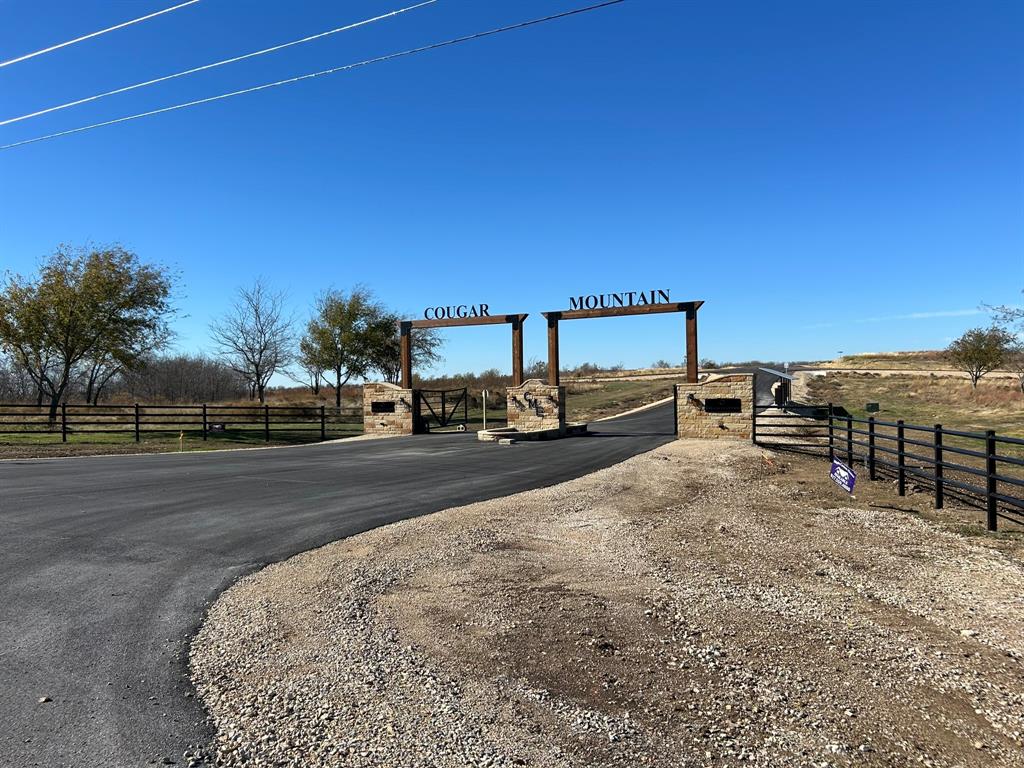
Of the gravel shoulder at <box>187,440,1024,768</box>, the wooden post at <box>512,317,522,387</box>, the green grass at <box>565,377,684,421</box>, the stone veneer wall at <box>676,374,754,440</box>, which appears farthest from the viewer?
the green grass at <box>565,377,684,421</box>

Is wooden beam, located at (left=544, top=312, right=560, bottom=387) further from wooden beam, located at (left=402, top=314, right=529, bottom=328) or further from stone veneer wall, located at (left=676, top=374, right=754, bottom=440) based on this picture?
stone veneer wall, located at (left=676, top=374, right=754, bottom=440)

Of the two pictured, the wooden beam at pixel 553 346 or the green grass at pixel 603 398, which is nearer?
the wooden beam at pixel 553 346

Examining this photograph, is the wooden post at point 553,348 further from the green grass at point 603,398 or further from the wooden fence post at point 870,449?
the wooden fence post at point 870,449

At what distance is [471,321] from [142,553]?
1956 centimetres

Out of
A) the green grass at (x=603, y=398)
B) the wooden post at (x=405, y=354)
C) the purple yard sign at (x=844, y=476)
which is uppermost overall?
the wooden post at (x=405, y=354)

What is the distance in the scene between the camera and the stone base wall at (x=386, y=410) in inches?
1051

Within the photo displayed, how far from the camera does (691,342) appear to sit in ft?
70.7

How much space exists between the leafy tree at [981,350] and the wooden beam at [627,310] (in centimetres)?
3376

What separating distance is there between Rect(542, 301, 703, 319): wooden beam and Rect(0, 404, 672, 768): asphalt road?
7852mm

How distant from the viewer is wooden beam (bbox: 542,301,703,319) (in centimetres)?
2169

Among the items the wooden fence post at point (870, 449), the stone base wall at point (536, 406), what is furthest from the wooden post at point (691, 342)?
the wooden fence post at point (870, 449)

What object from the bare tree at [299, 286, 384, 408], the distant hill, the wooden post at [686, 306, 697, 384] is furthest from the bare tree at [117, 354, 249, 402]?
the distant hill

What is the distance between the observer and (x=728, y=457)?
1578 cm

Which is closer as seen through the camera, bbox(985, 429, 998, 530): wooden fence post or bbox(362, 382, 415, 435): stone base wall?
bbox(985, 429, 998, 530): wooden fence post
